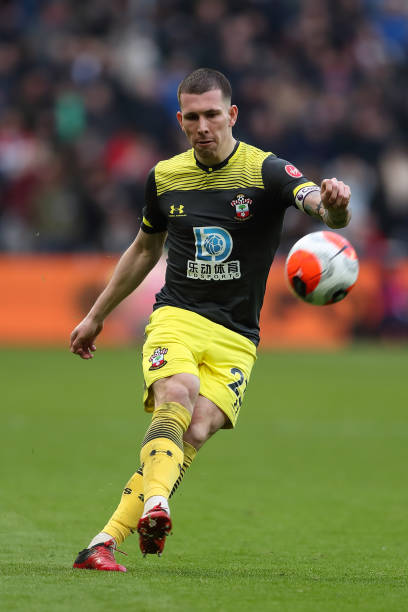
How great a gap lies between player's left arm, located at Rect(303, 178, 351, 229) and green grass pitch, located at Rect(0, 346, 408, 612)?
160 centimetres

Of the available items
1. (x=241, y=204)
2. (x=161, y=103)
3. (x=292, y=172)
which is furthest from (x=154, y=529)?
(x=161, y=103)

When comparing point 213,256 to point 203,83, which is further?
point 213,256

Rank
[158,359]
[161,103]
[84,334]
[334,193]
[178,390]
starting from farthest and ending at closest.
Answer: [161,103], [84,334], [158,359], [178,390], [334,193]

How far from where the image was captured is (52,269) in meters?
18.4

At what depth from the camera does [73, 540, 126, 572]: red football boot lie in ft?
16.8

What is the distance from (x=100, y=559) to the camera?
5148mm

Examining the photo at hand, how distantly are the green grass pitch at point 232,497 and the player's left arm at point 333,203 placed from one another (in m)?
1.60

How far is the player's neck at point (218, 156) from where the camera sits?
5.51 metres

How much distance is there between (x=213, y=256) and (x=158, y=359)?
619mm

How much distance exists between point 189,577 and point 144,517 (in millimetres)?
523

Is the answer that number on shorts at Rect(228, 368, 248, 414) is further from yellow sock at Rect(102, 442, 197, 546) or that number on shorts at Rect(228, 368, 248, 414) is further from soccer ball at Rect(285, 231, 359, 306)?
soccer ball at Rect(285, 231, 359, 306)

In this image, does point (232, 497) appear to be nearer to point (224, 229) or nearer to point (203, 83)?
point (224, 229)

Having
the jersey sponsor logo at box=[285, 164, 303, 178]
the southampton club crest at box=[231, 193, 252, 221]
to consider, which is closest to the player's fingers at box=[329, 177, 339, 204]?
the jersey sponsor logo at box=[285, 164, 303, 178]

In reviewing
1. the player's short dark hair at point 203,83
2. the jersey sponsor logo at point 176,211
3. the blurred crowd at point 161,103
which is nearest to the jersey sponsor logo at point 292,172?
the player's short dark hair at point 203,83
